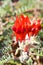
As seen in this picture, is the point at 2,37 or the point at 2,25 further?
the point at 2,25

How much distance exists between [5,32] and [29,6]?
→ 3.17ft

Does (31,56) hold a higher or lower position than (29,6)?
lower

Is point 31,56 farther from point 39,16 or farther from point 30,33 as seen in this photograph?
point 39,16

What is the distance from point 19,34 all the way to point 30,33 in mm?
103

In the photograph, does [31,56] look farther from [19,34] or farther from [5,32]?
[5,32]

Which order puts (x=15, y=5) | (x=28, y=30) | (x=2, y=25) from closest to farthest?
(x=28, y=30), (x=2, y=25), (x=15, y=5)

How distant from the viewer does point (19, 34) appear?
98.7 inches

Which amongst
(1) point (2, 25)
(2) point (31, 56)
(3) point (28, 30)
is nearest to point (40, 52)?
(2) point (31, 56)

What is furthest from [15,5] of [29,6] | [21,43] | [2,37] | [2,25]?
[21,43]

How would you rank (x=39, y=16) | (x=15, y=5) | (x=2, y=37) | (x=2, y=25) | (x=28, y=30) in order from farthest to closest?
(x=15, y=5)
(x=39, y=16)
(x=2, y=25)
(x=2, y=37)
(x=28, y=30)

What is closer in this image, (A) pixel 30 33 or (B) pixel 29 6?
(A) pixel 30 33

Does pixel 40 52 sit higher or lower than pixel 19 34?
lower

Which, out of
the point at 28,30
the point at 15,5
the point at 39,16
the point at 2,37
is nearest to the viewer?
the point at 28,30

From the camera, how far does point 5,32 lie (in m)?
2.87
